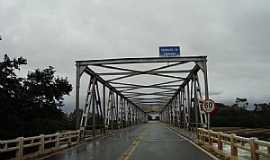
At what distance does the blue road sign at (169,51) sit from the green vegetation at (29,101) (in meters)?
9.65

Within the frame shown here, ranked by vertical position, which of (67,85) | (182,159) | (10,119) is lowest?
(182,159)

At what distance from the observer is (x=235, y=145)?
12648 mm

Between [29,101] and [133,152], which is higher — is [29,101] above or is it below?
above

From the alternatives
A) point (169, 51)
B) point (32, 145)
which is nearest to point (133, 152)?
point (32, 145)

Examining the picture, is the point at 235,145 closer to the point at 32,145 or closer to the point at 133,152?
the point at 133,152

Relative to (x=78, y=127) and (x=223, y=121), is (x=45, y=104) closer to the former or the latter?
(x=78, y=127)

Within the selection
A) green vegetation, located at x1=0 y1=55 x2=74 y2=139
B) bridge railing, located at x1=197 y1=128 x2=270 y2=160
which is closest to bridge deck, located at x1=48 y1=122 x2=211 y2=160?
bridge railing, located at x1=197 y1=128 x2=270 y2=160

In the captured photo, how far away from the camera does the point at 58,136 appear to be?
64.7ft

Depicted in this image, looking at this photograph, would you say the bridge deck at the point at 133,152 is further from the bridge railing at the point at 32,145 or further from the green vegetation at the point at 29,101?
the green vegetation at the point at 29,101

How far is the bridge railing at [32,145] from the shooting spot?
1349 centimetres

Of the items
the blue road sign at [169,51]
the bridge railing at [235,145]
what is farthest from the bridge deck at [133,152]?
the blue road sign at [169,51]

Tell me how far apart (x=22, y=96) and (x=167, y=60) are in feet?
35.7

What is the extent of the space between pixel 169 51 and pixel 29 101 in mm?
11066

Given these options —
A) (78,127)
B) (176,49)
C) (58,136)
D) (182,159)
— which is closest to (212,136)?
(182,159)
